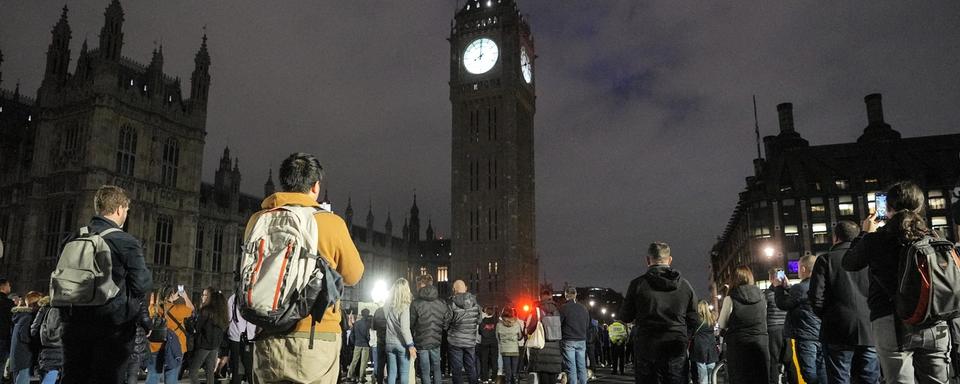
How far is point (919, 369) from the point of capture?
377cm

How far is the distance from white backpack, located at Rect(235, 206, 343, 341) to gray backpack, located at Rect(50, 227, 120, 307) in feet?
5.57

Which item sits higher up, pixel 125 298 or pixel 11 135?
pixel 11 135

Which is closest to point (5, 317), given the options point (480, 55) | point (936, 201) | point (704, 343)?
point (704, 343)

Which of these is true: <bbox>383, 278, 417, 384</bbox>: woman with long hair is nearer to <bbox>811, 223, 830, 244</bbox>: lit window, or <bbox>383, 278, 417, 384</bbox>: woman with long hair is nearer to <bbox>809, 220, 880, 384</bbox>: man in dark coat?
<bbox>809, 220, 880, 384</bbox>: man in dark coat

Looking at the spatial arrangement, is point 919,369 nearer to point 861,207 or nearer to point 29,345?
point 29,345

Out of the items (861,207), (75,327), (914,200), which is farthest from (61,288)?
(861,207)

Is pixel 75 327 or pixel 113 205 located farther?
pixel 113 205

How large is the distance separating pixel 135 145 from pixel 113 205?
37.8 m

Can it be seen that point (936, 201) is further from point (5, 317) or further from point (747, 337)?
point (5, 317)

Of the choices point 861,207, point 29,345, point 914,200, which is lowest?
point 29,345

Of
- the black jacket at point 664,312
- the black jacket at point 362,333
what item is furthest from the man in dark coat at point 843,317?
the black jacket at point 362,333

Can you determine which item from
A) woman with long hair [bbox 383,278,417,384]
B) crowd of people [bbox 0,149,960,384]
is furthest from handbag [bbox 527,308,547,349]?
woman with long hair [bbox 383,278,417,384]

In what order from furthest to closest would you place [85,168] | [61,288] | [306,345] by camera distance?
1. [85,168]
2. [61,288]
3. [306,345]

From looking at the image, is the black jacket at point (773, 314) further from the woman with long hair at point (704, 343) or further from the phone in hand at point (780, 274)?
the woman with long hair at point (704, 343)
